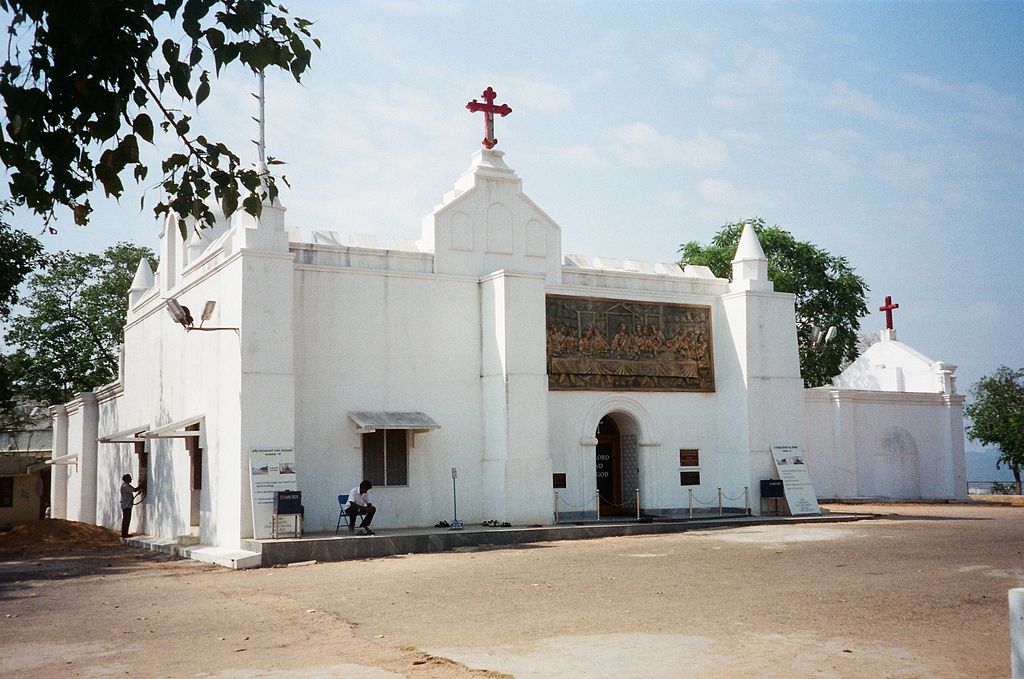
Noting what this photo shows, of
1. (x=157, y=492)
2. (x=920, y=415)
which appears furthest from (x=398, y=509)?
(x=920, y=415)

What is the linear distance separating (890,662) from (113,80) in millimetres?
6815

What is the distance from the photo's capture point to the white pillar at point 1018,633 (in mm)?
4938

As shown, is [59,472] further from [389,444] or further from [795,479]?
[795,479]

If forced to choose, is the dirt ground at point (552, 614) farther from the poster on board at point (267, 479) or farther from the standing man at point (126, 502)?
the standing man at point (126, 502)

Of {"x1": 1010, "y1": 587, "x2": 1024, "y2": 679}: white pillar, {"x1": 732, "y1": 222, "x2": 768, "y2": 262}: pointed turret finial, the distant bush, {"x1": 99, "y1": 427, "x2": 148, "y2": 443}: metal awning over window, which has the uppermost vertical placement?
{"x1": 732, "y1": 222, "x2": 768, "y2": 262}: pointed turret finial

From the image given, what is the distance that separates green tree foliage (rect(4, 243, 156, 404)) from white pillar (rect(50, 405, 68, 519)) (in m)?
7.10

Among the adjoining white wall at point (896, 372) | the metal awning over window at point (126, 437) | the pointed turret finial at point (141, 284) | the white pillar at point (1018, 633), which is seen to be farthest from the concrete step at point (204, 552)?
the adjoining white wall at point (896, 372)

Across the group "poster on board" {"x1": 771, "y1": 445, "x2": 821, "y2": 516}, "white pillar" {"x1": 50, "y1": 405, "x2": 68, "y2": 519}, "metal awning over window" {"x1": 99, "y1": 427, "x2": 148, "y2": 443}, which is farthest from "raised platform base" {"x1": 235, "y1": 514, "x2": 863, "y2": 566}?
"white pillar" {"x1": 50, "y1": 405, "x2": 68, "y2": 519}

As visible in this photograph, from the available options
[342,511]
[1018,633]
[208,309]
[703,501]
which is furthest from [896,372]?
[1018,633]

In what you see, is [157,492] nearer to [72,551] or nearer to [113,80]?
[72,551]

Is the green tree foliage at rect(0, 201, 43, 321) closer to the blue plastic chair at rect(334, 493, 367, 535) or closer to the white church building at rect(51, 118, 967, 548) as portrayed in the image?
the white church building at rect(51, 118, 967, 548)

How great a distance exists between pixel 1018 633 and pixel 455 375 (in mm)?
16697

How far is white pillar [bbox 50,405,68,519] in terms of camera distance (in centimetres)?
3180

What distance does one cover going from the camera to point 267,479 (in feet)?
58.7
